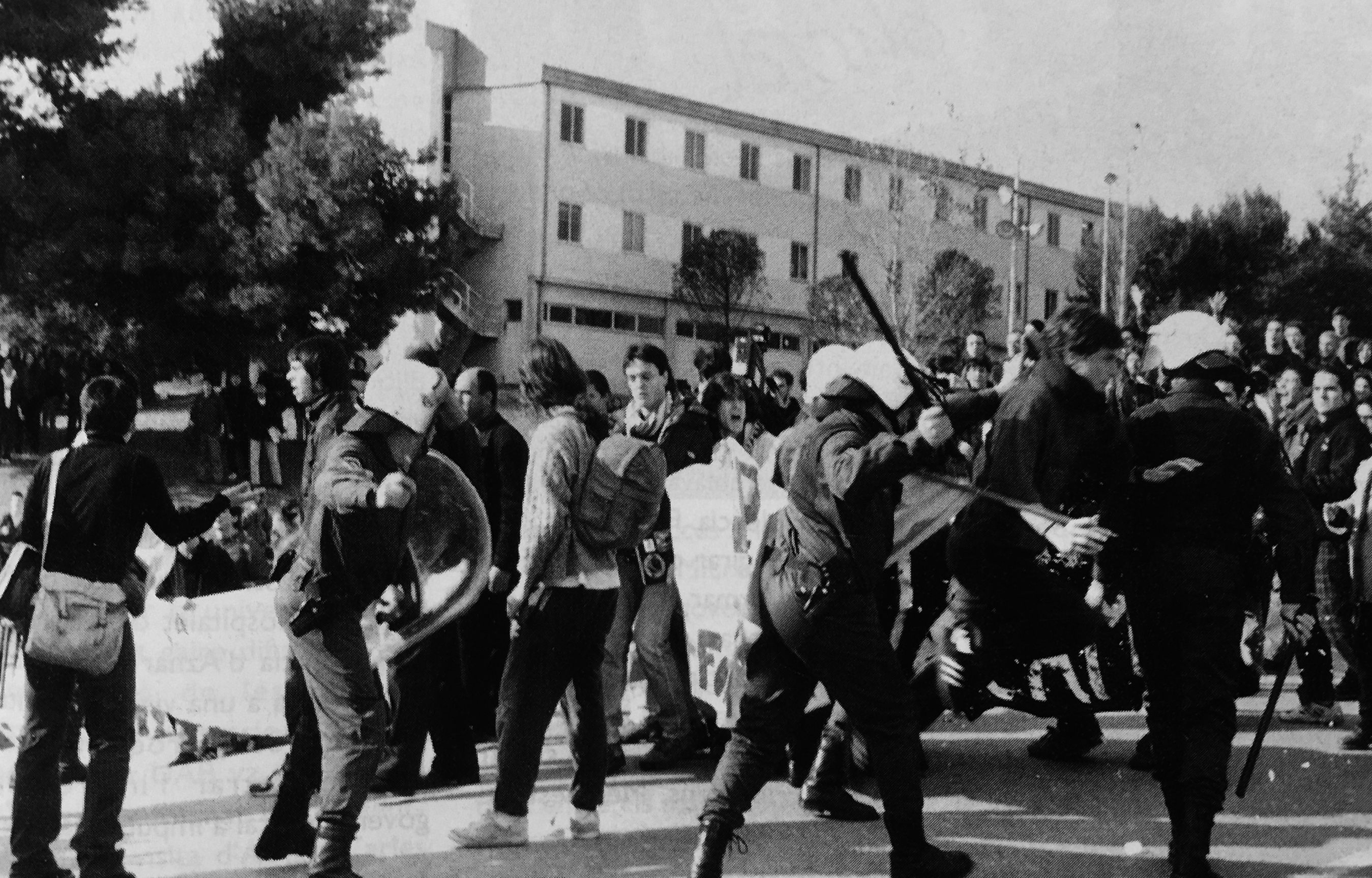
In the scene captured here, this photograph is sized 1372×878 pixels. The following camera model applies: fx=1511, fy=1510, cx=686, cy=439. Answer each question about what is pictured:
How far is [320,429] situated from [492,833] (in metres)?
1.67

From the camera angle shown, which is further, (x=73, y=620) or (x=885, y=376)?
(x=73, y=620)

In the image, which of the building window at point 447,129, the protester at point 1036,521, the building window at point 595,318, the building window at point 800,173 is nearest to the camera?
the protester at point 1036,521

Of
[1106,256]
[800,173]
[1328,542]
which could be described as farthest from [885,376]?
[800,173]

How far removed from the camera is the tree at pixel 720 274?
42594 millimetres

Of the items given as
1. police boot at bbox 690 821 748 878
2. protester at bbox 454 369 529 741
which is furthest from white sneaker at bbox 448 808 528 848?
protester at bbox 454 369 529 741

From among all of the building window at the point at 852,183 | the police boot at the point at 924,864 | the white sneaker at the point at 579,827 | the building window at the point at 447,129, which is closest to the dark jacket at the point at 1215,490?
the police boot at the point at 924,864

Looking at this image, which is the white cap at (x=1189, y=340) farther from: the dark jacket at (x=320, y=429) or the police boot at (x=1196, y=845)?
Answer: the dark jacket at (x=320, y=429)

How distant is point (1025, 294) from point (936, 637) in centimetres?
4669

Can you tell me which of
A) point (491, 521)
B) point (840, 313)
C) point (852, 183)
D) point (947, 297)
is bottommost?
point (491, 521)

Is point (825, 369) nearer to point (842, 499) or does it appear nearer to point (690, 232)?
point (842, 499)

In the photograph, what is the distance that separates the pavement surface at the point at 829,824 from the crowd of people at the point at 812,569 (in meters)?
0.22

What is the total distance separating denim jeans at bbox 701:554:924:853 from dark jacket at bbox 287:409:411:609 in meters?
1.33

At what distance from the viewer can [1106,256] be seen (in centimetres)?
4019

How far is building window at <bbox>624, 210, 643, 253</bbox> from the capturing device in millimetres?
43688
